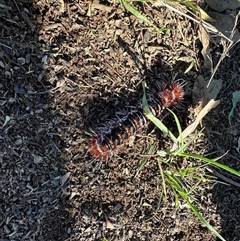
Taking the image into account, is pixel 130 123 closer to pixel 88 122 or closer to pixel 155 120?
pixel 155 120

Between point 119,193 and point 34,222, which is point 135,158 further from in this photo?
point 34,222

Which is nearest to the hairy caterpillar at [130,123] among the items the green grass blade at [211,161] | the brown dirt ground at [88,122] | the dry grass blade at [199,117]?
the brown dirt ground at [88,122]

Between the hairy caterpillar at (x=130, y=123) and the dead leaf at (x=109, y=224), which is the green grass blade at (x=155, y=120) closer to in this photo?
the hairy caterpillar at (x=130, y=123)

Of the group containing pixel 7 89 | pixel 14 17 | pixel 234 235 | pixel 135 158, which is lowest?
pixel 234 235

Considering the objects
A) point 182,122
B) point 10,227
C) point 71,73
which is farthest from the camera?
point 182,122

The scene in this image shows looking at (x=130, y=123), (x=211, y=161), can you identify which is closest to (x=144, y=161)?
(x=130, y=123)

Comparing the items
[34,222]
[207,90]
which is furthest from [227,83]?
[34,222]

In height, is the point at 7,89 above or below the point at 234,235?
above
